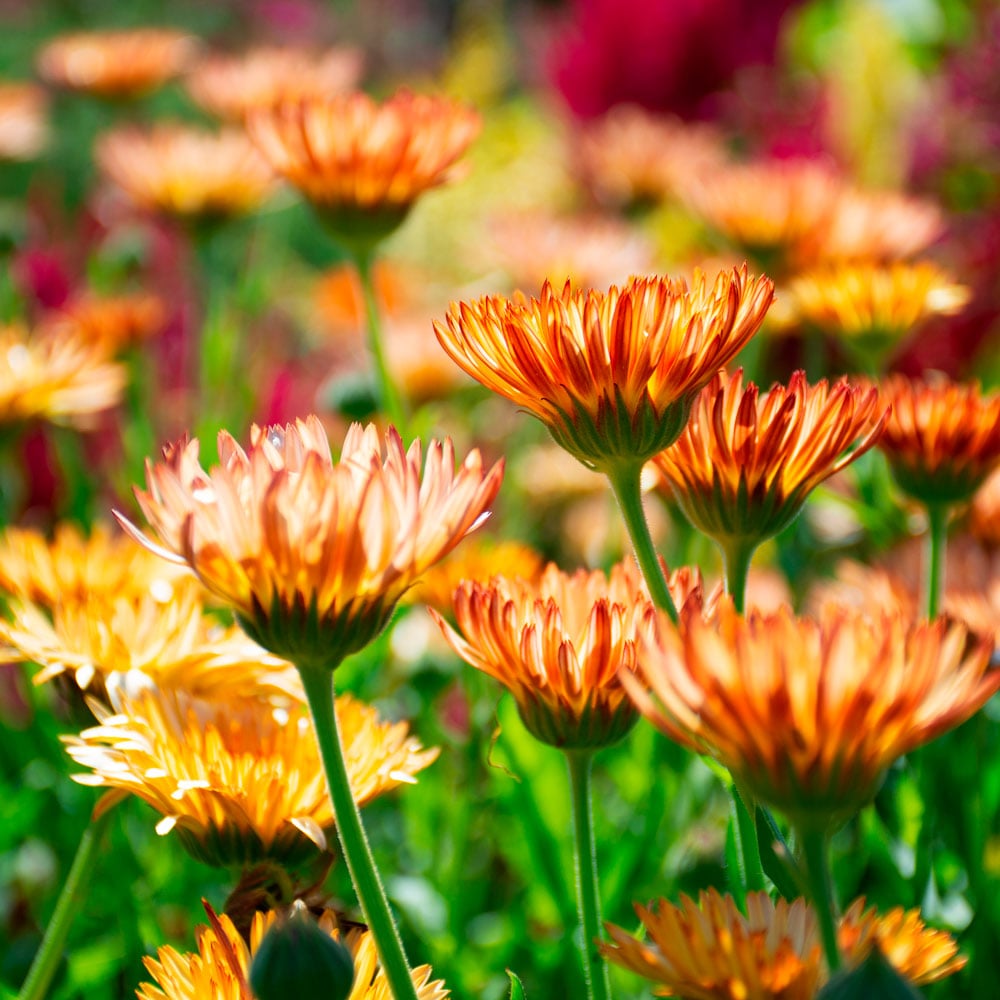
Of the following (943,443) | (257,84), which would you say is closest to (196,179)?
(257,84)

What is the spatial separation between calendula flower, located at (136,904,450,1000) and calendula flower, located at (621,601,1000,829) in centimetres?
14

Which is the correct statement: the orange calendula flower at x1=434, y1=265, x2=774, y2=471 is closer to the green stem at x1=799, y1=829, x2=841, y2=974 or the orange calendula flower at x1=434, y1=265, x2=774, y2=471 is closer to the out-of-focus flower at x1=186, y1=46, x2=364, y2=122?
the green stem at x1=799, y1=829, x2=841, y2=974

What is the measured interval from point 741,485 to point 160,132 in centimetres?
105

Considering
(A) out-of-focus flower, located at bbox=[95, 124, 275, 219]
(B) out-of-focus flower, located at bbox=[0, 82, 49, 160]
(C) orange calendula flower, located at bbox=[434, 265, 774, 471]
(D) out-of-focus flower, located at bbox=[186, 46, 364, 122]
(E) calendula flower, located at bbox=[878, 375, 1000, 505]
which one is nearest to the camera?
(C) orange calendula flower, located at bbox=[434, 265, 774, 471]

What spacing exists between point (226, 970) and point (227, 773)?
0.25 ft

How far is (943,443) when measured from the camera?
0.58 meters

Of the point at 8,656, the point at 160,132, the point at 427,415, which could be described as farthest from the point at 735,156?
the point at 8,656

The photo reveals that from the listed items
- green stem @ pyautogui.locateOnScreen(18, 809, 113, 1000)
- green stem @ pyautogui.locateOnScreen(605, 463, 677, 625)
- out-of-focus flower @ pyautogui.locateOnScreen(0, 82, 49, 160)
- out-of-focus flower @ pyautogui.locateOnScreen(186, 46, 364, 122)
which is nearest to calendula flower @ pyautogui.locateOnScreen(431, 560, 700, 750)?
green stem @ pyautogui.locateOnScreen(605, 463, 677, 625)

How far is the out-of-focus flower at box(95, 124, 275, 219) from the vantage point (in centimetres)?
112

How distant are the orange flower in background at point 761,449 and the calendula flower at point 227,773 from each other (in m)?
0.14

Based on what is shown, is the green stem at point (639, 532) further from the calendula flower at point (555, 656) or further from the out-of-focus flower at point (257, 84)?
the out-of-focus flower at point (257, 84)

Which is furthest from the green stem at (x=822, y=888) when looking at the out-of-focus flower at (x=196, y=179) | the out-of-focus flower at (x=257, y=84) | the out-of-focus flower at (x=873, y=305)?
the out-of-focus flower at (x=257, y=84)

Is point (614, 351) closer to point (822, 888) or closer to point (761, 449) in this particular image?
point (761, 449)

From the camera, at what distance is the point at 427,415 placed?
3.11ft
